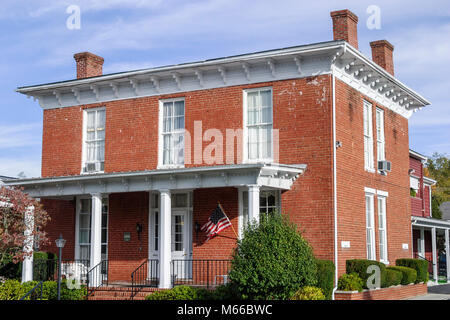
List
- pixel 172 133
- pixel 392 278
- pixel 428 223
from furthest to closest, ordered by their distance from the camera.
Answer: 1. pixel 428 223
2. pixel 172 133
3. pixel 392 278

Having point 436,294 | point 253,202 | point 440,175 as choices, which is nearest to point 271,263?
point 253,202

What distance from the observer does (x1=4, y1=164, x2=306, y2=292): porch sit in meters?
18.0

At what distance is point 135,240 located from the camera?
68.7ft

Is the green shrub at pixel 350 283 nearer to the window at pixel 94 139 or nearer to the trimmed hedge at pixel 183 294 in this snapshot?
the trimmed hedge at pixel 183 294

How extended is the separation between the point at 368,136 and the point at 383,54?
162 inches

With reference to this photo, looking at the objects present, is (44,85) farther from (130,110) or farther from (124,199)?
(124,199)

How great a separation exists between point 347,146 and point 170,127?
5.98 metres

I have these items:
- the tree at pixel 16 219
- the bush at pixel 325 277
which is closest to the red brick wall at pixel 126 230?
the tree at pixel 16 219

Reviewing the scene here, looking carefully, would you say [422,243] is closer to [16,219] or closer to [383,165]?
[383,165]

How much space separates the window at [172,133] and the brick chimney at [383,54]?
26.1ft

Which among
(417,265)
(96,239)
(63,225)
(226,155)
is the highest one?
(226,155)

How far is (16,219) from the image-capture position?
19.6 m

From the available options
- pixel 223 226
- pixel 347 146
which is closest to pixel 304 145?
pixel 347 146
